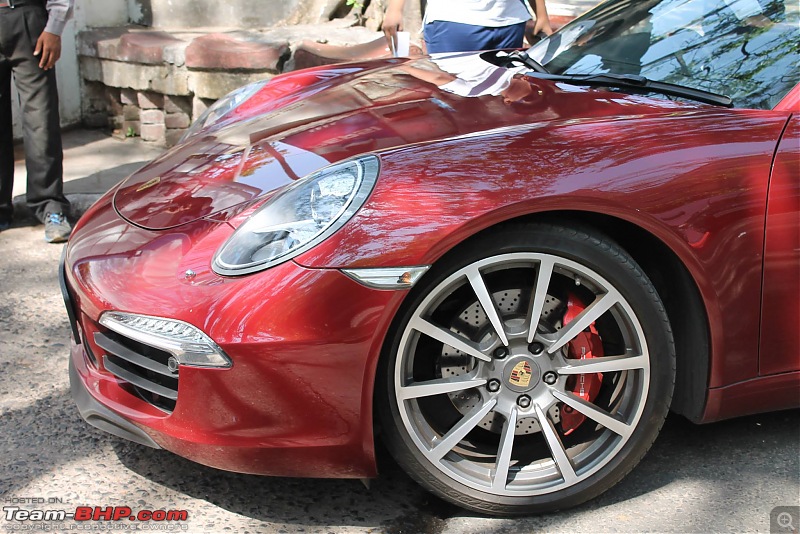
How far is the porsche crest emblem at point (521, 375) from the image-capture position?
223cm

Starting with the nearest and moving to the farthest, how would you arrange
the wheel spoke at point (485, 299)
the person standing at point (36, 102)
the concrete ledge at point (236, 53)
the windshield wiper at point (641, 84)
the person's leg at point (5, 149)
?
the wheel spoke at point (485, 299)
the windshield wiper at point (641, 84)
the person standing at point (36, 102)
the person's leg at point (5, 149)
the concrete ledge at point (236, 53)

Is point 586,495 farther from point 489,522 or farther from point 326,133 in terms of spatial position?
point 326,133

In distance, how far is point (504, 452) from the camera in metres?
2.25

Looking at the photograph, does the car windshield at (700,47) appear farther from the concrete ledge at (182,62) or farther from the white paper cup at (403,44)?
the concrete ledge at (182,62)

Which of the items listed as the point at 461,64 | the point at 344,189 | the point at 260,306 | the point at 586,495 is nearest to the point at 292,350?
the point at 260,306

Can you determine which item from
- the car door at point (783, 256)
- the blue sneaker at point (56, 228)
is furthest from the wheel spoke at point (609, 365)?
the blue sneaker at point (56, 228)

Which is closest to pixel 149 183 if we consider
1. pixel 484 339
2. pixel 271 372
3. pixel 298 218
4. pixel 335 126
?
pixel 335 126

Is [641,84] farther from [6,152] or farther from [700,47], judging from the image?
[6,152]

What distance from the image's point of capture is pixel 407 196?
2.09m

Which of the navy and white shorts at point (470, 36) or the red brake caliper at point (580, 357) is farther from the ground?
the navy and white shorts at point (470, 36)

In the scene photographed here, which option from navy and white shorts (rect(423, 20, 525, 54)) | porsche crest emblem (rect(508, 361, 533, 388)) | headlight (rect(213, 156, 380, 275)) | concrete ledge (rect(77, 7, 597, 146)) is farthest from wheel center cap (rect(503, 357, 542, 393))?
concrete ledge (rect(77, 7, 597, 146))

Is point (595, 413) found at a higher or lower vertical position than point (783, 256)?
lower

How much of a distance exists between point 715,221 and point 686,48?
87 cm

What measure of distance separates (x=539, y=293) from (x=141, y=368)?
3.38 ft
